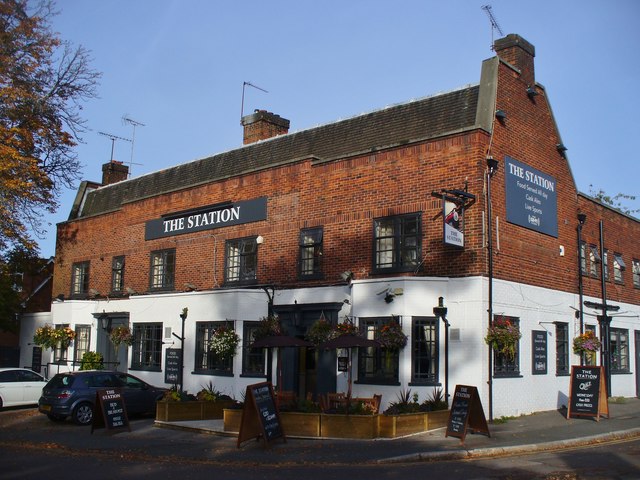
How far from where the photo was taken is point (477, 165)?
57.6 feet

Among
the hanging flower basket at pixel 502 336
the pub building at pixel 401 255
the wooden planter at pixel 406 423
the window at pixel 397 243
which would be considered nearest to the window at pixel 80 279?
the pub building at pixel 401 255

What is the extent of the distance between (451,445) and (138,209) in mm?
17339

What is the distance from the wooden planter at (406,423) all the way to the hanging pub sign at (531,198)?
5.92m

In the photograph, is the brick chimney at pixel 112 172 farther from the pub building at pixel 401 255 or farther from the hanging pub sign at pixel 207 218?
the hanging pub sign at pixel 207 218

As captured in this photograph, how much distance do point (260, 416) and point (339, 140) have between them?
415 inches

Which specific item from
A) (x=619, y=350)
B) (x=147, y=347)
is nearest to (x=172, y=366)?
(x=147, y=347)

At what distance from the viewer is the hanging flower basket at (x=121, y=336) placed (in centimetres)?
2492

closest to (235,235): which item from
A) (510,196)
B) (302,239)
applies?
(302,239)

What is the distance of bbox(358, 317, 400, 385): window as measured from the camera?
58.6 feet

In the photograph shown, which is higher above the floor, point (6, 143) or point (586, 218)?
point (6, 143)

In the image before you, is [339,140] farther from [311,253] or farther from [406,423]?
[406,423]

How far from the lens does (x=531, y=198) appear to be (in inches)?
775

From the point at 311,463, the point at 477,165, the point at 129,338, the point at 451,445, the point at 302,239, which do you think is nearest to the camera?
the point at 311,463

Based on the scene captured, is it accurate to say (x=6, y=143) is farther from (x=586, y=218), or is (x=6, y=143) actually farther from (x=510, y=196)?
(x=586, y=218)
